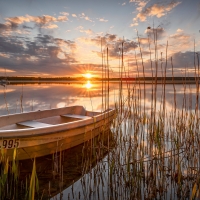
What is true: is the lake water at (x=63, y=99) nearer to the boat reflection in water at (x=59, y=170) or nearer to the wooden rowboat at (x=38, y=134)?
the wooden rowboat at (x=38, y=134)

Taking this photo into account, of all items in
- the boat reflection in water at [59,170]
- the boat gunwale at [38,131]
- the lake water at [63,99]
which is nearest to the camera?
the boat reflection in water at [59,170]

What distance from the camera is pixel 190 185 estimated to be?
3371 mm

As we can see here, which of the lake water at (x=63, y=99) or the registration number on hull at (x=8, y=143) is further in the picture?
the lake water at (x=63, y=99)

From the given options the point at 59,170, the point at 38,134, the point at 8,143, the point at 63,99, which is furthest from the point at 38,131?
the point at 63,99

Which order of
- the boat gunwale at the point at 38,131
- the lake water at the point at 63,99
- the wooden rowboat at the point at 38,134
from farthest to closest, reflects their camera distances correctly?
the lake water at the point at 63,99
the wooden rowboat at the point at 38,134
the boat gunwale at the point at 38,131

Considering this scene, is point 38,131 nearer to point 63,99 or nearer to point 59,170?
point 59,170

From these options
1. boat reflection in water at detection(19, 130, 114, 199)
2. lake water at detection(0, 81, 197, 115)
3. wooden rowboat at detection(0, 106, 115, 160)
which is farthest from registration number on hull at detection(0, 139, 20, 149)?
lake water at detection(0, 81, 197, 115)

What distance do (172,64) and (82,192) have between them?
8.57 ft

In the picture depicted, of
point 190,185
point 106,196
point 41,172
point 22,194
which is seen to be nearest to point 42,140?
point 41,172

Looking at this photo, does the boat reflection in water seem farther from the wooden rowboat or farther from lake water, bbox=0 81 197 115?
lake water, bbox=0 81 197 115

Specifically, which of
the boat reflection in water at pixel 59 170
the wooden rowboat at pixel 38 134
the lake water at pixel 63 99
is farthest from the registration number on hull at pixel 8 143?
the lake water at pixel 63 99

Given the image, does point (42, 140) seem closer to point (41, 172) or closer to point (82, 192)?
point (41, 172)

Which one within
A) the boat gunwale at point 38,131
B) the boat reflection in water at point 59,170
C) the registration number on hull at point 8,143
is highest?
the boat gunwale at point 38,131

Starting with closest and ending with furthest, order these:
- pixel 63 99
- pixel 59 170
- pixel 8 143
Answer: pixel 8 143, pixel 59 170, pixel 63 99
